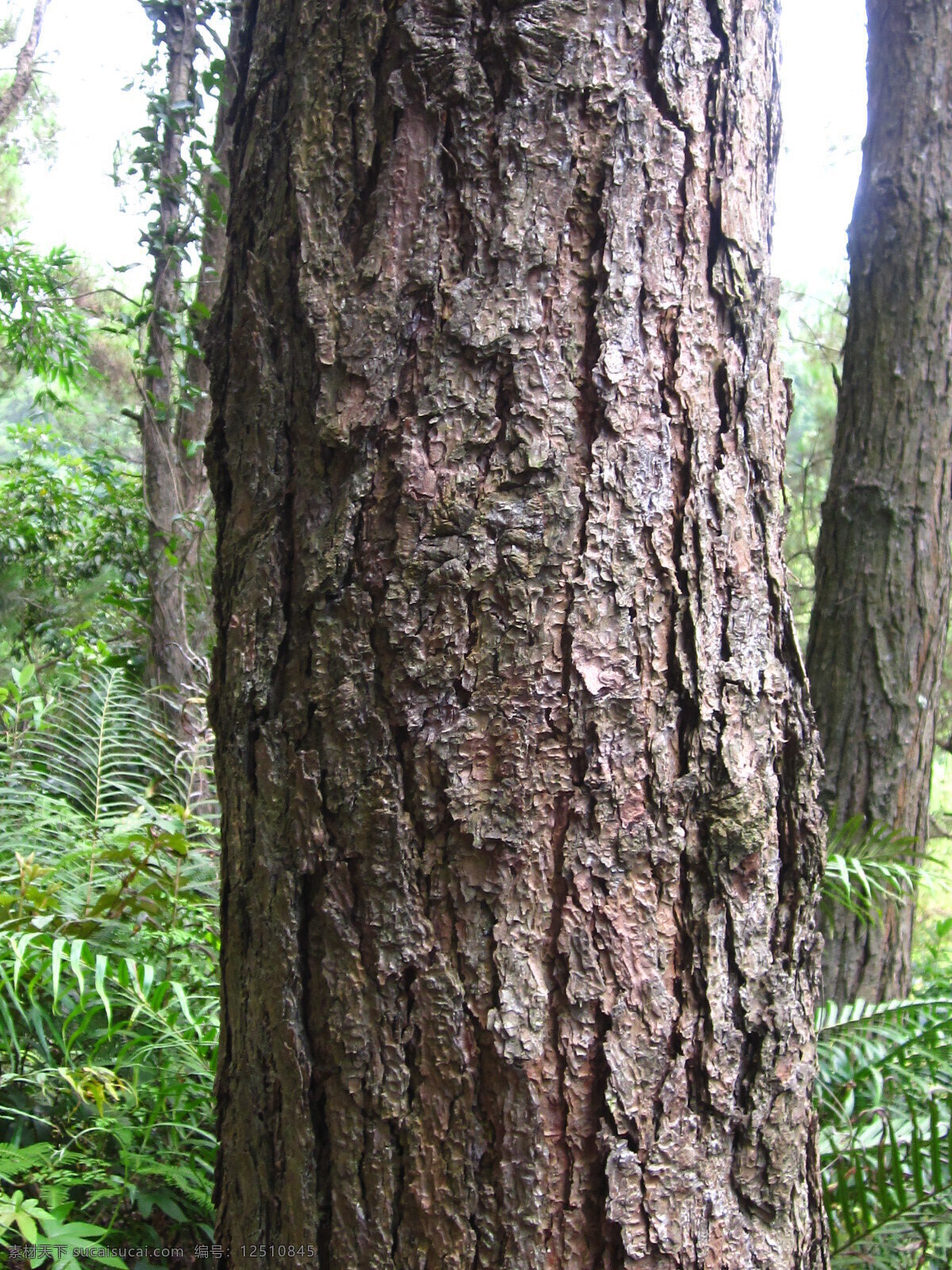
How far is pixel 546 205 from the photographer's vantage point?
84cm

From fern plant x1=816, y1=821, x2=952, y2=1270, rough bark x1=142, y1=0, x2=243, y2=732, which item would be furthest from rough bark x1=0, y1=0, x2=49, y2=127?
fern plant x1=816, y1=821, x2=952, y2=1270

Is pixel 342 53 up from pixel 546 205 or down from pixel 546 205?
up

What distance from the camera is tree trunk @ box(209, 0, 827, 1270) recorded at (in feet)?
2.66

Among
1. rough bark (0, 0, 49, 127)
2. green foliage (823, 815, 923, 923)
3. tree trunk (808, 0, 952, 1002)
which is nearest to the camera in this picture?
green foliage (823, 815, 923, 923)

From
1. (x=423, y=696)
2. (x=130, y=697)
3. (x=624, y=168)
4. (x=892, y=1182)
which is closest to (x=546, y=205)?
(x=624, y=168)

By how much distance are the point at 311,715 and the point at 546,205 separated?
0.54m

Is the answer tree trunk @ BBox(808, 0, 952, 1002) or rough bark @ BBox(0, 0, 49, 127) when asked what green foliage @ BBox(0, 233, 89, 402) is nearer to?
rough bark @ BBox(0, 0, 49, 127)

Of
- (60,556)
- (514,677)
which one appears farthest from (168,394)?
(514,677)

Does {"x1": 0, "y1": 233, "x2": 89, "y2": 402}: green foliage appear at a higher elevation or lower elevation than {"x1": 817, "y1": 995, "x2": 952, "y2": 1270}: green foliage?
higher

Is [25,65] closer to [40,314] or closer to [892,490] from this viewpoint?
[40,314]

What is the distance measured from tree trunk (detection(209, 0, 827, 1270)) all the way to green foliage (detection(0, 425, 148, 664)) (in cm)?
562

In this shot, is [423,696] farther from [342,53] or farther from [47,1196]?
[47,1196]

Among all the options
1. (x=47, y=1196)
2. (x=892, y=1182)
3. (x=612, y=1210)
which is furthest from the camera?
(x=892, y=1182)

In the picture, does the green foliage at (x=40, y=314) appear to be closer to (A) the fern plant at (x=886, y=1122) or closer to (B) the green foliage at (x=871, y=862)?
(B) the green foliage at (x=871, y=862)
